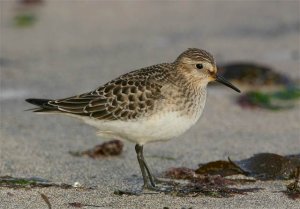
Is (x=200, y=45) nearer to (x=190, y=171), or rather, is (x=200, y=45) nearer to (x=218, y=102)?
(x=218, y=102)

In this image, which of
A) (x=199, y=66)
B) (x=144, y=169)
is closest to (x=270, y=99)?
(x=199, y=66)

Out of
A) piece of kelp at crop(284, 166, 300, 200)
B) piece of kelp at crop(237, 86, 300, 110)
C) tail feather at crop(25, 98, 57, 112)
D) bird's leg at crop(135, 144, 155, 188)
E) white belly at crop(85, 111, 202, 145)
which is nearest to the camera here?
piece of kelp at crop(284, 166, 300, 200)

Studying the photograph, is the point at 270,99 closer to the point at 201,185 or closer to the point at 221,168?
the point at 221,168

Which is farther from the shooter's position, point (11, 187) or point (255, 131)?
point (255, 131)

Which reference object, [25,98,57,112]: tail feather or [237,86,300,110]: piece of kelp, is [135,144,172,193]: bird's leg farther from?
[237,86,300,110]: piece of kelp

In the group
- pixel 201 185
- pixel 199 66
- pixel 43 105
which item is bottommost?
pixel 201 185

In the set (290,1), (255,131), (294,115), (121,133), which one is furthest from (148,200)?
(290,1)

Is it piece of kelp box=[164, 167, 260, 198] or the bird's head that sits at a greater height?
the bird's head

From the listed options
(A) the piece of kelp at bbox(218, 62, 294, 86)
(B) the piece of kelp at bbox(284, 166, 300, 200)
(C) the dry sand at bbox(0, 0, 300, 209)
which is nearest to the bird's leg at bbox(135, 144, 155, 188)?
(C) the dry sand at bbox(0, 0, 300, 209)
